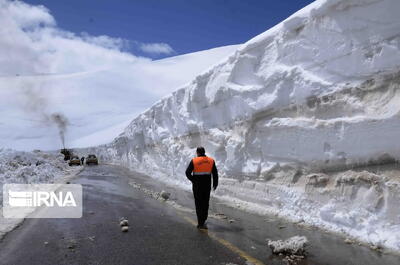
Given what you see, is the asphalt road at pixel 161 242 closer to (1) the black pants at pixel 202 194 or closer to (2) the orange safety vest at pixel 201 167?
(1) the black pants at pixel 202 194

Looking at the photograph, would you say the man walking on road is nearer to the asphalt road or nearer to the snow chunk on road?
the asphalt road

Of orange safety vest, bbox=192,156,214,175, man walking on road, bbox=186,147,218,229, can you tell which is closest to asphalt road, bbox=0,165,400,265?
man walking on road, bbox=186,147,218,229

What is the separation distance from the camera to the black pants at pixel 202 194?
7008 mm

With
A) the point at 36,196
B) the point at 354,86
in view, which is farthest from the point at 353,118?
the point at 36,196

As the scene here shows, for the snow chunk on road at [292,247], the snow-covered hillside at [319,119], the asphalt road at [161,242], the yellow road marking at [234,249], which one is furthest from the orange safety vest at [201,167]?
the snow chunk on road at [292,247]

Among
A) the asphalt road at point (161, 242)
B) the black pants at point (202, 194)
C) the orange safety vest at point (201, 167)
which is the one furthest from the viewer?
the orange safety vest at point (201, 167)

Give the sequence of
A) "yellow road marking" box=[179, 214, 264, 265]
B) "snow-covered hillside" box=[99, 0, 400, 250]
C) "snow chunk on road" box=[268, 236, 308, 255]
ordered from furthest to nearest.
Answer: "snow-covered hillside" box=[99, 0, 400, 250]
"snow chunk on road" box=[268, 236, 308, 255]
"yellow road marking" box=[179, 214, 264, 265]

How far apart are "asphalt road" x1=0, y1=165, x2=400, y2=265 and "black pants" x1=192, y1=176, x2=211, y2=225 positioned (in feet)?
1.08

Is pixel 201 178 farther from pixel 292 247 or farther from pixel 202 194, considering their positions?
pixel 292 247

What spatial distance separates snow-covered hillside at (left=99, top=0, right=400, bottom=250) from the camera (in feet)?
20.6

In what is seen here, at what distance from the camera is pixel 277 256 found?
491 cm

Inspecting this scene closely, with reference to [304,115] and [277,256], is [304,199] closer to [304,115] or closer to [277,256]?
[304,115]

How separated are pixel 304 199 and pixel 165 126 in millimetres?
15614

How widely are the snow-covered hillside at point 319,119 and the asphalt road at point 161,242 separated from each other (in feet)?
2.32
